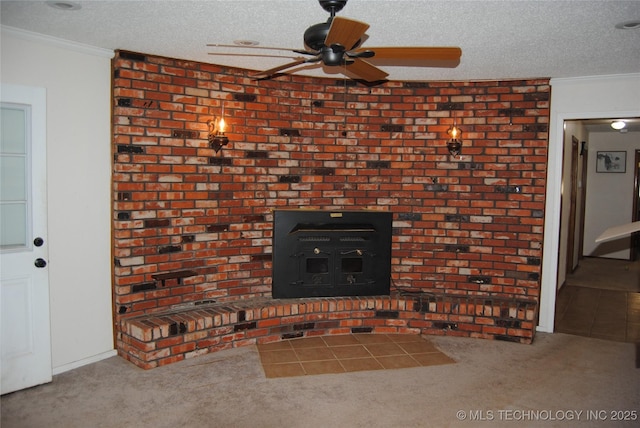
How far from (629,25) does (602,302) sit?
13.0 ft

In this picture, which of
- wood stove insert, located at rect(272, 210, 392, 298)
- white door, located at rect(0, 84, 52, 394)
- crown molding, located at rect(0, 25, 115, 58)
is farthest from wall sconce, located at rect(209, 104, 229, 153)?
white door, located at rect(0, 84, 52, 394)

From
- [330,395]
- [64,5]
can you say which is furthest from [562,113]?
[64,5]

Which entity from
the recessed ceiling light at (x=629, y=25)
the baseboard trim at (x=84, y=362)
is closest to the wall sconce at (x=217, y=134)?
the baseboard trim at (x=84, y=362)

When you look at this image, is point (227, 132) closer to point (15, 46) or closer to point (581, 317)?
point (15, 46)

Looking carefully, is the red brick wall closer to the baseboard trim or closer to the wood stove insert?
the wood stove insert

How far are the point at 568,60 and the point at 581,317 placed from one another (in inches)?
111

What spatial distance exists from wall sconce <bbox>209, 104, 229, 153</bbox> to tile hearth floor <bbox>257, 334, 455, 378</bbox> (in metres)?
1.75

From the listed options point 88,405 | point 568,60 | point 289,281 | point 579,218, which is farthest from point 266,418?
point 579,218

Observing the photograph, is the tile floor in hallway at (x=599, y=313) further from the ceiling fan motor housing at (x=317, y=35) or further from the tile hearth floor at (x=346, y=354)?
the ceiling fan motor housing at (x=317, y=35)

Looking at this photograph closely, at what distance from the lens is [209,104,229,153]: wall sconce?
3.85m

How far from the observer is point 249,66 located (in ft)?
12.9

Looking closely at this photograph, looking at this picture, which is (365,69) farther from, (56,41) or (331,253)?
(56,41)

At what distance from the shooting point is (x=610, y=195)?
8.34 m

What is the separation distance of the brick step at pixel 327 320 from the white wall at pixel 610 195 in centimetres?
529
